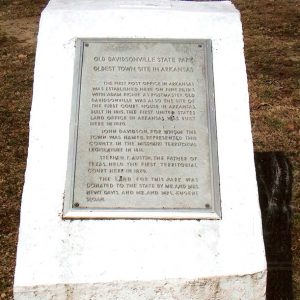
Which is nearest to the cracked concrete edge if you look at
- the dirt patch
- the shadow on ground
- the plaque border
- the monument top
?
the plaque border

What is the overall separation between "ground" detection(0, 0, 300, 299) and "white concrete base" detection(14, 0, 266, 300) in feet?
3.77

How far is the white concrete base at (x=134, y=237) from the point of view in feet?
7.72

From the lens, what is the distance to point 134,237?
240cm

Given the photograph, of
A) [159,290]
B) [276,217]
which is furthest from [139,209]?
[276,217]

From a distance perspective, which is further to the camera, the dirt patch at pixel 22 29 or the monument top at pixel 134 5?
the dirt patch at pixel 22 29

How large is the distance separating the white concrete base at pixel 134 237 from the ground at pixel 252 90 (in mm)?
1149

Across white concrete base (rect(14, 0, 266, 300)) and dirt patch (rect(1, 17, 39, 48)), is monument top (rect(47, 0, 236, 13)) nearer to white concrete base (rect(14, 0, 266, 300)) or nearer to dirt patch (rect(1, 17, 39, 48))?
white concrete base (rect(14, 0, 266, 300))

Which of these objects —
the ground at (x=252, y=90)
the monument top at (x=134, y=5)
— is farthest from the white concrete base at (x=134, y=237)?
the ground at (x=252, y=90)

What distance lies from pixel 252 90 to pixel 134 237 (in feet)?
12.6

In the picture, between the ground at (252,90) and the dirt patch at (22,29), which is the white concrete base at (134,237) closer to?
the ground at (252,90)

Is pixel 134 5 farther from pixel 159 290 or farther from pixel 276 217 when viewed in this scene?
pixel 276 217

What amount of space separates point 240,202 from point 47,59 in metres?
1.38

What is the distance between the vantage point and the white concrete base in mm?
2354

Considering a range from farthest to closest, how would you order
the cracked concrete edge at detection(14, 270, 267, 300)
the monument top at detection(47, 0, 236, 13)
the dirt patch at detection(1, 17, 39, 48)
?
the dirt patch at detection(1, 17, 39, 48) → the monument top at detection(47, 0, 236, 13) → the cracked concrete edge at detection(14, 270, 267, 300)
